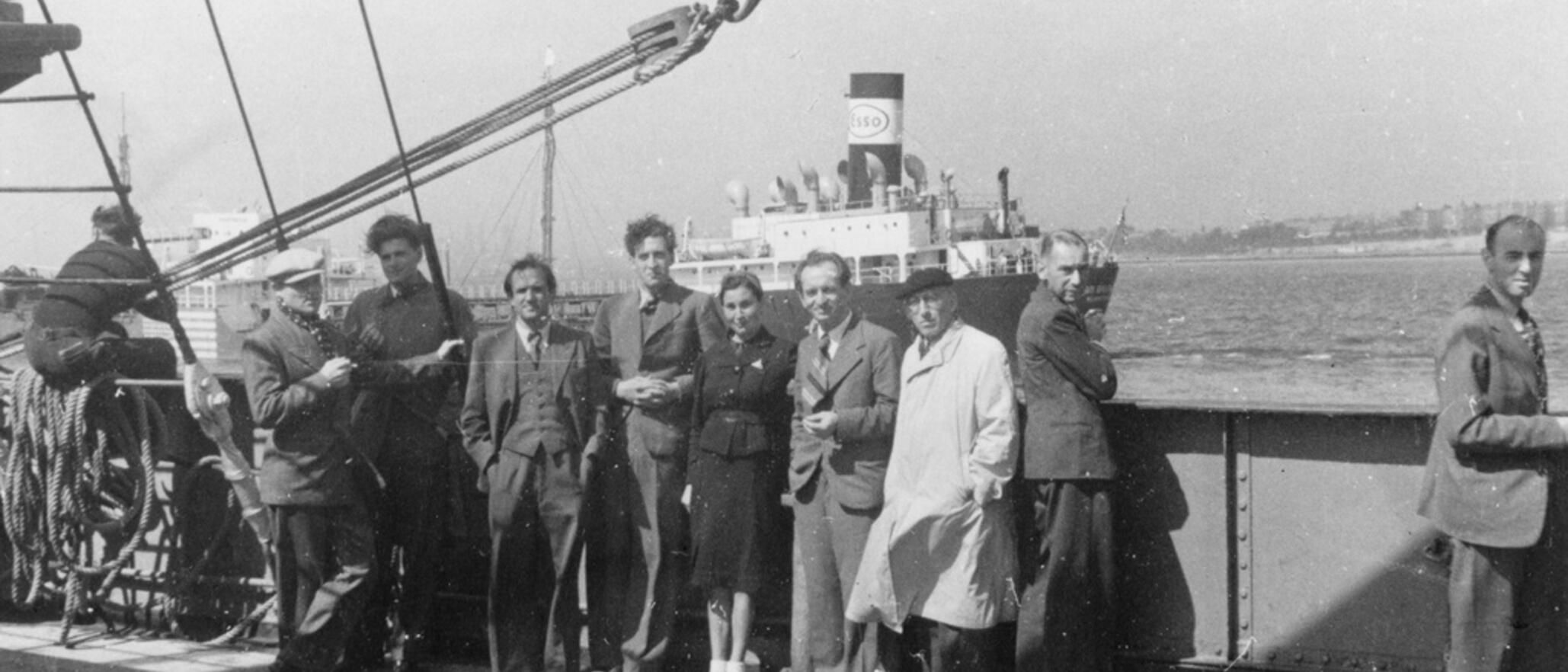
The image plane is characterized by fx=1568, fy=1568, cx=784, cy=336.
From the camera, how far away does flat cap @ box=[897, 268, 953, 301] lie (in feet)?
16.3

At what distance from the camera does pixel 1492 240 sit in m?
4.50

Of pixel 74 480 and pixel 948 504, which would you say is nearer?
pixel 948 504

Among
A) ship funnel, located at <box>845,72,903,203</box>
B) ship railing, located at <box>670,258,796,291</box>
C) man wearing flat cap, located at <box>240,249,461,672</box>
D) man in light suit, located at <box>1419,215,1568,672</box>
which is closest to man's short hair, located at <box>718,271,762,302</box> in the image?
Result: man wearing flat cap, located at <box>240,249,461,672</box>

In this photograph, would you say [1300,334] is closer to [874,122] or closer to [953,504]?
[874,122]

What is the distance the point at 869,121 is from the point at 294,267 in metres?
46.3

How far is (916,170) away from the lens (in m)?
49.9

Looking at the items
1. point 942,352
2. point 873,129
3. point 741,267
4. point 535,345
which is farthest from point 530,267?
point 873,129

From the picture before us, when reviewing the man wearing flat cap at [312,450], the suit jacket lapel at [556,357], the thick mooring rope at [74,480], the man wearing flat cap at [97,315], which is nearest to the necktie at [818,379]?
the suit jacket lapel at [556,357]

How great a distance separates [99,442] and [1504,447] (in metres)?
5.47

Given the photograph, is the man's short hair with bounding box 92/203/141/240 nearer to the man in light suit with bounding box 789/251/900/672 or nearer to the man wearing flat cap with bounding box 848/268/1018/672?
the man in light suit with bounding box 789/251/900/672

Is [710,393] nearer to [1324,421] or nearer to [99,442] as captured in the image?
[1324,421]

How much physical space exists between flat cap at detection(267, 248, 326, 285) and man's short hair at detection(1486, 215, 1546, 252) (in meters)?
3.81

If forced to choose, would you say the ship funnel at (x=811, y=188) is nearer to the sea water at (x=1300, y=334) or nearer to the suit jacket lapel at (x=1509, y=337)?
the sea water at (x=1300, y=334)

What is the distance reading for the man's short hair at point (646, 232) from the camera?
569 centimetres
